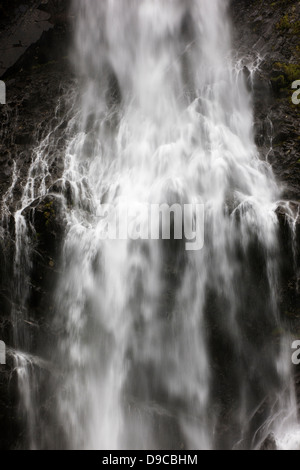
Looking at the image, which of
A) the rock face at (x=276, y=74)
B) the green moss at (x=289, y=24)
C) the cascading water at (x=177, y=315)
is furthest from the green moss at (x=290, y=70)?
the cascading water at (x=177, y=315)

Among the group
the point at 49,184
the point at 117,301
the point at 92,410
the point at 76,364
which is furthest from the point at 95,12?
the point at 92,410

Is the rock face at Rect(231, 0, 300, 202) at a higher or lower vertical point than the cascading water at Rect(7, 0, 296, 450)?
higher

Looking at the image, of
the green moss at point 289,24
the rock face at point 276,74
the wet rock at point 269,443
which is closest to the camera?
the wet rock at point 269,443

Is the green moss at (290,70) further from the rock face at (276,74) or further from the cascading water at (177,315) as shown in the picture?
the cascading water at (177,315)

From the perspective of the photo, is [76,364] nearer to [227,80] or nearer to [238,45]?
[227,80]

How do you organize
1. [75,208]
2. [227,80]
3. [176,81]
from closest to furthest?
[75,208], [227,80], [176,81]

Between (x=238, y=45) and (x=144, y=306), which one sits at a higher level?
(x=238, y=45)

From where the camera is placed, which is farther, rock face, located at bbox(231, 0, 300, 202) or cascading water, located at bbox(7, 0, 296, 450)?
rock face, located at bbox(231, 0, 300, 202)

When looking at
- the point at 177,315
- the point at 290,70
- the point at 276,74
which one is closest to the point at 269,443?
the point at 177,315

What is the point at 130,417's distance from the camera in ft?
27.6

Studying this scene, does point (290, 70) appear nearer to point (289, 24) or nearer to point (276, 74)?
point (276, 74)

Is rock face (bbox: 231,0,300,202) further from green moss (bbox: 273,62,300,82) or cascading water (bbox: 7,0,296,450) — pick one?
cascading water (bbox: 7,0,296,450)

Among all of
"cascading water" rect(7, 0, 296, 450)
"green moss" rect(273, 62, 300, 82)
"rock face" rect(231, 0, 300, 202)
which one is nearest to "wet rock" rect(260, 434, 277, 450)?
"cascading water" rect(7, 0, 296, 450)

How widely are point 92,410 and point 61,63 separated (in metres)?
11.5
